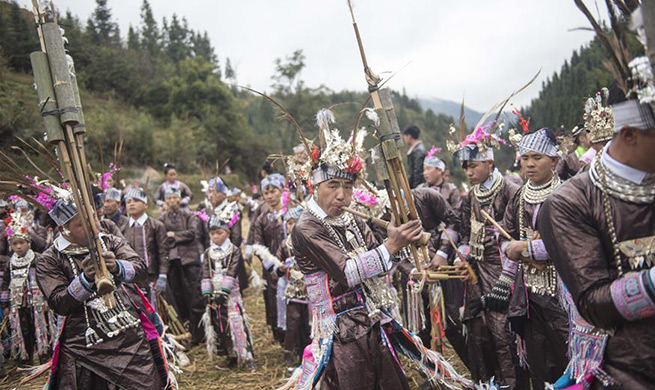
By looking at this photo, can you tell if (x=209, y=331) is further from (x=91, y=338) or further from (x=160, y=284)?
(x=91, y=338)

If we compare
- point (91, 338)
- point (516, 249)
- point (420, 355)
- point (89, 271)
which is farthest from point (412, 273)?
point (91, 338)

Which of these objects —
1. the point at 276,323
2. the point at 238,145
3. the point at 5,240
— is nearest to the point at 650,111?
the point at 276,323

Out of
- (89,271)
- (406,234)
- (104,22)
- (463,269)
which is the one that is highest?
(104,22)

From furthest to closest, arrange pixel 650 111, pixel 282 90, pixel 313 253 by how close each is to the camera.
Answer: pixel 282 90 < pixel 313 253 < pixel 650 111

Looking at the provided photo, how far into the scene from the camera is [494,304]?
4.36m

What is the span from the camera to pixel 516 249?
375cm

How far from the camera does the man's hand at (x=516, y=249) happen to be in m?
3.70

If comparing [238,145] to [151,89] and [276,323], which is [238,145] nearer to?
[151,89]

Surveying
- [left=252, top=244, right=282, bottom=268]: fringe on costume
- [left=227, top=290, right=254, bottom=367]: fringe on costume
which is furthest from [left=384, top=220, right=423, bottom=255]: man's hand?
[left=227, top=290, right=254, bottom=367]: fringe on costume

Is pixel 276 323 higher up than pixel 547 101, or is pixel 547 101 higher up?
pixel 547 101

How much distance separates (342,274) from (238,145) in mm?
36156

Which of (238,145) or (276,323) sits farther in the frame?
(238,145)

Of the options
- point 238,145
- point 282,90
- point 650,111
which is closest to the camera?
point 650,111

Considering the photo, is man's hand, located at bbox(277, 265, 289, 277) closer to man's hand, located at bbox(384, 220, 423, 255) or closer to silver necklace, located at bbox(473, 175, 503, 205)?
silver necklace, located at bbox(473, 175, 503, 205)
